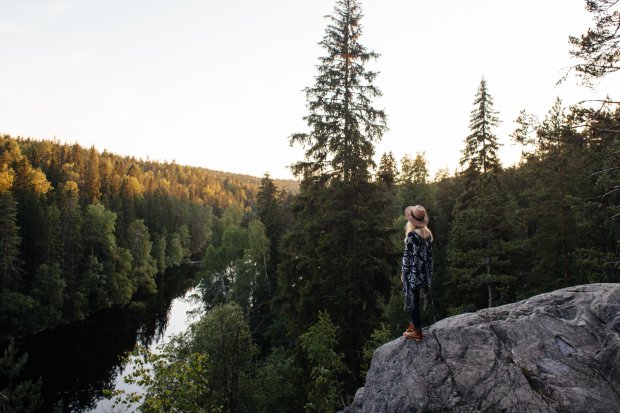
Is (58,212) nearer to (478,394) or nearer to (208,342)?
(208,342)

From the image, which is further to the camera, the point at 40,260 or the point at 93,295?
the point at 93,295

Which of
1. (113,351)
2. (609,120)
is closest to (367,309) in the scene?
(609,120)

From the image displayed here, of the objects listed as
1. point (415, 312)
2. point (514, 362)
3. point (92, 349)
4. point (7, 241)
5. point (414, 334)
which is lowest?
point (92, 349)

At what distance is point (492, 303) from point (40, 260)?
44.3 meters

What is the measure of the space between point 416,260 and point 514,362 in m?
2.23

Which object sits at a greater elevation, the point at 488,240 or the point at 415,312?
the point at 488,240

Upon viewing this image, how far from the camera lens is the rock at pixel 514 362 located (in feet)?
20.2

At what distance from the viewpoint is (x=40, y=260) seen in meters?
43.5

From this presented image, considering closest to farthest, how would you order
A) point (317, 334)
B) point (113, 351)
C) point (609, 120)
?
point (609, 120)
point (317, 334)
point (113, 351)

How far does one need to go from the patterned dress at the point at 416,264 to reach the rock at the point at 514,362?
0.91 metres

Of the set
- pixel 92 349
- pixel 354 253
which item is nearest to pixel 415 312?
pixel 354 253

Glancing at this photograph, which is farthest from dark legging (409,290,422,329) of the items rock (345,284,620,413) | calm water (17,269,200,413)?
calm water (17,269,200,413)

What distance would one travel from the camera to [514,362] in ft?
21.7

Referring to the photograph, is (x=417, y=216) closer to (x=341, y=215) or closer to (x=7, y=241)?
(x=341, y=215)
